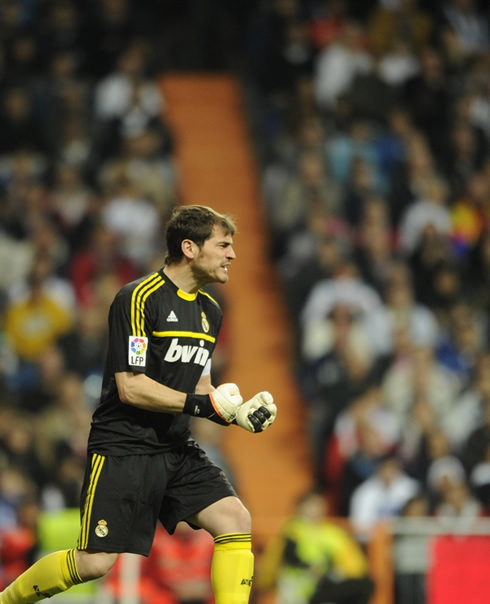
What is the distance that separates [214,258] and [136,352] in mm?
613

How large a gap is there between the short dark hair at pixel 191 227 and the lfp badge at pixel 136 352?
0.51m

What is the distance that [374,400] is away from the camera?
12297mm

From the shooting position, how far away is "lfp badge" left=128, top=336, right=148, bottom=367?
21.7ft

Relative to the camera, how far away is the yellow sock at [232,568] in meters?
6.72

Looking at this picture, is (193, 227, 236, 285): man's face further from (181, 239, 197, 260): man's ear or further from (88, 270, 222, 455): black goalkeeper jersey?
(88, 270, 222, 455): black goalkeeper jersey

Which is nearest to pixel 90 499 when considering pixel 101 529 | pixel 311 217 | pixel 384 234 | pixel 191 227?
pixel 101 529

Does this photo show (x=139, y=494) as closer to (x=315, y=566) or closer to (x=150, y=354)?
(x=150, y=354)

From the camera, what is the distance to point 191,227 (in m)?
6.83

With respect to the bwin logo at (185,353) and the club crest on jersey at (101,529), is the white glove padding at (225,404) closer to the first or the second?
the bwin logo at (185,353)

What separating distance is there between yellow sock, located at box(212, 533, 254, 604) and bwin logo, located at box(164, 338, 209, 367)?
34.5 inches

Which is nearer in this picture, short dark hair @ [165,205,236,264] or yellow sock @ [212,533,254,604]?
yellow sock @ [212,533,254,604]

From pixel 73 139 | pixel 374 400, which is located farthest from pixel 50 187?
pixel 374 400

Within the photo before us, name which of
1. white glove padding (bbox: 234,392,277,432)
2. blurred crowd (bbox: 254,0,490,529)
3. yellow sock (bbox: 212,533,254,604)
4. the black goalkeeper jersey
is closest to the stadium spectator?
blurred crowd (bbox: 254,0,490,529)

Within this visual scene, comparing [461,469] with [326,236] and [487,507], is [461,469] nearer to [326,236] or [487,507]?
[487,507]
